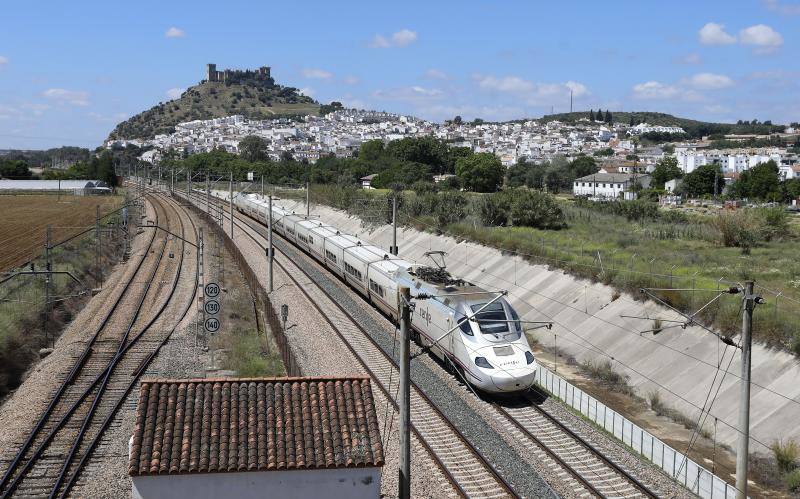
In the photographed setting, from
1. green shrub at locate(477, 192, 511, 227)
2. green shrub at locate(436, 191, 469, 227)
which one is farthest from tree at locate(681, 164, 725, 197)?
green shrub at locate(477, 192, 511, 227)

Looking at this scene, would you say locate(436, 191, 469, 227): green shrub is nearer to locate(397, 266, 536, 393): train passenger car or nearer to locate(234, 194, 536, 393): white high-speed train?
locate(234, 194, 536, 393): white high-speed train

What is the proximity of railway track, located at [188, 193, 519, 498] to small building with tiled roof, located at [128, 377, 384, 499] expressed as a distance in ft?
11.1

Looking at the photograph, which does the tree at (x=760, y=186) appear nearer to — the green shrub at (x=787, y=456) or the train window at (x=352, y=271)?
the train window at (x=352, y=271)

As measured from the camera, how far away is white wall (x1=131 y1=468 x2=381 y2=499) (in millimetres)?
12680

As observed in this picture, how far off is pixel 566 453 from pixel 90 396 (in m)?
13.1

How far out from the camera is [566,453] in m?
18.0

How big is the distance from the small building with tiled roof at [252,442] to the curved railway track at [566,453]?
5.16 meters

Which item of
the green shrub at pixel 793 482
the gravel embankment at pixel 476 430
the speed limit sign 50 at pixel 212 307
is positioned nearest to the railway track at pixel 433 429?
the gravel embankment at pixel 476 430

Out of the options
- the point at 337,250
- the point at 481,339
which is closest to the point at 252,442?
the point at 481,339

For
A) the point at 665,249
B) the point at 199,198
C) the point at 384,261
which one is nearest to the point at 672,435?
the point at 384,261

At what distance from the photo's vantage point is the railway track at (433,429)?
642 inches

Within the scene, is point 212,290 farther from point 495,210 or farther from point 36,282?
point 495,210

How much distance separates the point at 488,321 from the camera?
21.6 meters

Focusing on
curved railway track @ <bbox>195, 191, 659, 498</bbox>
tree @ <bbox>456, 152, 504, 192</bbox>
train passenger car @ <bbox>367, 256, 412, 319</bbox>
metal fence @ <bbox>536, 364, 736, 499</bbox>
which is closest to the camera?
metal fence @ <bbox>536, 364, 736, 499</bbox>
